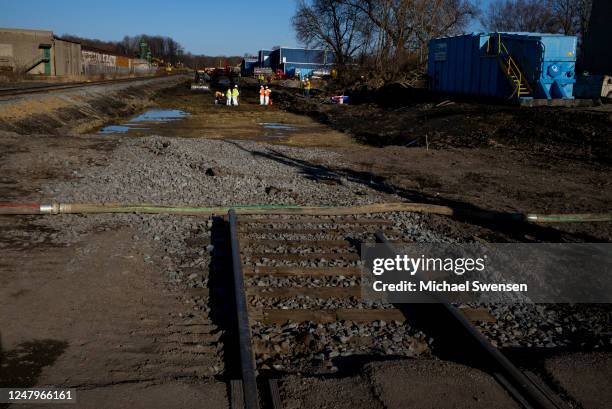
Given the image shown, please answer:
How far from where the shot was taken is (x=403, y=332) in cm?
500

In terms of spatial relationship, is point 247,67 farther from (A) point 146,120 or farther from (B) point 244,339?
(B) point 244,339

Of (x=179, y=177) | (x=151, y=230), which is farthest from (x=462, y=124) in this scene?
(x=151, y=230)

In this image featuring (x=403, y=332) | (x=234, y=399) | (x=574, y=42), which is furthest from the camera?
(x=574, y=42)

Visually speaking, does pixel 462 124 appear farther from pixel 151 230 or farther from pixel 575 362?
pixel 575 362

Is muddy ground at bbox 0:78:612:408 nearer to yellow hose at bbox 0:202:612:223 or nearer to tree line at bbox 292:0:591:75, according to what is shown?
yellow hose at bbox 0:202:612:223

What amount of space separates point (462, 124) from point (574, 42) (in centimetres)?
699

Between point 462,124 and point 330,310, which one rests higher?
point 462,124

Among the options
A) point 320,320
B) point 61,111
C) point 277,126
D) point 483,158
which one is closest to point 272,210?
point 320,320

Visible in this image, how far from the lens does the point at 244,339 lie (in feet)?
14.4

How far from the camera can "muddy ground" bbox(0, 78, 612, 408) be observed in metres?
4.09

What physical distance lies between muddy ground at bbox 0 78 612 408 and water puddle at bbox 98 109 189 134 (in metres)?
1.94

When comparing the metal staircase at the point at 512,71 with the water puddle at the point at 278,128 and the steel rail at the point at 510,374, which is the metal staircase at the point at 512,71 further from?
the steel rail at the point at 510,374

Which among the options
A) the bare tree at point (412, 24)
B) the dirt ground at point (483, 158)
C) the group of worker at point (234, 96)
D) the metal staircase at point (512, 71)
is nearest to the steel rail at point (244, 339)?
the dirt ground at point (483, 158)

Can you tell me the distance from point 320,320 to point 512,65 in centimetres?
2389
